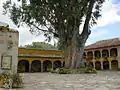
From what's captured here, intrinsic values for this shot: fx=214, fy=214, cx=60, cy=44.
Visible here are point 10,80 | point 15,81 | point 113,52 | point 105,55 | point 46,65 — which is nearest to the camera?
point 10,80

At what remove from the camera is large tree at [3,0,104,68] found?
881 inches

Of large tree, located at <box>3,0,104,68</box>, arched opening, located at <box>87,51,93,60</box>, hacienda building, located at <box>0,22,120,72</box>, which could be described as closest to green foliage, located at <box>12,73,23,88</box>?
large tree, located at <box>3,0,104,68</box>

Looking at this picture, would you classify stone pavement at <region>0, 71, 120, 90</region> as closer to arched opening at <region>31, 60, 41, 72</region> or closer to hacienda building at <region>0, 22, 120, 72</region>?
hacienda building at <region>0, 22, 120, 72</region>

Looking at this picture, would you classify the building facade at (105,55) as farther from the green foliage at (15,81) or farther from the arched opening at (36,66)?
the green foliage at (15,81)

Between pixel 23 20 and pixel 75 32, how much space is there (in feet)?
21.0

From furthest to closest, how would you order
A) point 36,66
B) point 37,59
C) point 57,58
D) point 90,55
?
point 90,55
point 57,58
point 36,66
point 37,59

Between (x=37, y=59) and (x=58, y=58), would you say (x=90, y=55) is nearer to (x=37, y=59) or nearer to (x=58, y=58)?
(x=58, y=58)

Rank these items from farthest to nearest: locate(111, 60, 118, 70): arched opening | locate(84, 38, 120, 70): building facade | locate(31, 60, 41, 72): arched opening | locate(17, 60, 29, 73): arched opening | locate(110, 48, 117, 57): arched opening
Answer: locate(110, 48, 117, 57): arched opening, locate(111, 60, 118, 70): arched opening, locate(84, 38, 120, 70): building facade, locate(31, 60, 41, 72): arched opening, locate(17, 60, 29, 73): arched opening

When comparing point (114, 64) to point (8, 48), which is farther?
point (114, 64)

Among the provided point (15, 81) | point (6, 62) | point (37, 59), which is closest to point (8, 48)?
point (6, 62)

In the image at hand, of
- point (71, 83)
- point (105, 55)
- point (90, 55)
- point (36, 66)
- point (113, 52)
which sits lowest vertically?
point (71, 83)

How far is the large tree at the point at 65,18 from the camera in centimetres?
2238

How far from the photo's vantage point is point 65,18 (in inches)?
910

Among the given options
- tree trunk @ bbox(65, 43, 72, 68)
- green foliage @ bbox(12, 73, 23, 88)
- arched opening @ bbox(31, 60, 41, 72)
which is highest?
tree trunk @ bbox(65, 43, 72, 68)
